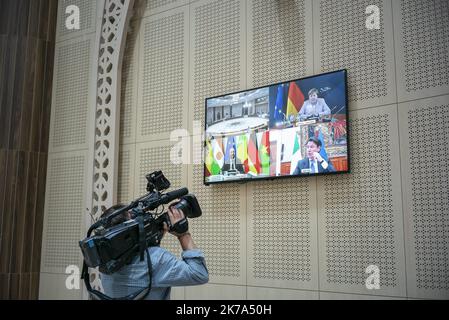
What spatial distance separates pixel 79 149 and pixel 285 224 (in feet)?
9.06

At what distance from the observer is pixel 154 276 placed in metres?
2.36

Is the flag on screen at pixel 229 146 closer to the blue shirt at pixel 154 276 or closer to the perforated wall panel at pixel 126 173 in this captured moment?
the perforated wall panel at pixel 126 173

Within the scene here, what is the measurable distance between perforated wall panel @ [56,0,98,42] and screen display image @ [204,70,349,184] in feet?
7.04

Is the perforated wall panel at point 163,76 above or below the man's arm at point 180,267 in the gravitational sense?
above

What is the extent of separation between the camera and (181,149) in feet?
16.1

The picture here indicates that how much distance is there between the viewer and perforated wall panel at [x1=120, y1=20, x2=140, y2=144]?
17.6ft

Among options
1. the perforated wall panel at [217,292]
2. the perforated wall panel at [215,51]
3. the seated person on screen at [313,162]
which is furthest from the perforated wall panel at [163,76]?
the perforated wall panel at [217,292]

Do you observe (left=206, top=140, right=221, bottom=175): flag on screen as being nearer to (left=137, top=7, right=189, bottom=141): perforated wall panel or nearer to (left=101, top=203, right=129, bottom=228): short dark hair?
(left=137, top=7, right=189, bottom=141): perforated wall panel

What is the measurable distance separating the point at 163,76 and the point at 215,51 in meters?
0.68

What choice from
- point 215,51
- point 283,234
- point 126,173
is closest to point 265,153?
point 283,234

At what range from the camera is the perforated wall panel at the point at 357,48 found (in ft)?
12.7

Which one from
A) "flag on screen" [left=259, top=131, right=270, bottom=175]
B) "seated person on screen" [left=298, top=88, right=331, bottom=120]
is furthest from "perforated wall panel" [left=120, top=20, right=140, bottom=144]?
"seated person on screen" [left=298, top=88, right=331, bottom=120]

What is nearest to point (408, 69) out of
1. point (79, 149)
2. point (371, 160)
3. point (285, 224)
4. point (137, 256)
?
point (371, 160)

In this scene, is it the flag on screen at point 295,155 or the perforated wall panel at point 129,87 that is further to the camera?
the perforated wall panel at point 129,87
